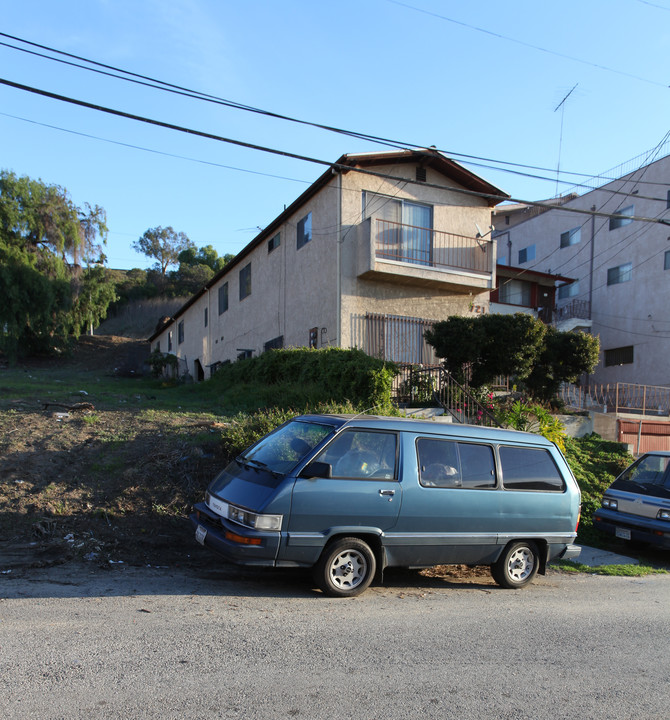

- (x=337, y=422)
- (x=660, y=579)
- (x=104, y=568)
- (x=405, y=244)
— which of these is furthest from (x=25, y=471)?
(x=405, y=244)

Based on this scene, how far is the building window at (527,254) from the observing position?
1378 inches

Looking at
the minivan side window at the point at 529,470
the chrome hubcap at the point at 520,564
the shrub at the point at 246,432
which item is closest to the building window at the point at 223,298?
the shrub at the point at 246,432

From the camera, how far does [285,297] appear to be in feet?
64.5

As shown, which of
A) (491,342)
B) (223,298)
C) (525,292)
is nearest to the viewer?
(491,342)

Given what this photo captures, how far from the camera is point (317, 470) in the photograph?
5.67 metres

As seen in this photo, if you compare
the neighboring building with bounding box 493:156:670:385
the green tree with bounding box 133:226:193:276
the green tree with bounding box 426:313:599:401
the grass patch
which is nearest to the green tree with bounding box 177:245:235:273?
the green tree with bounding box 133:226:193:276

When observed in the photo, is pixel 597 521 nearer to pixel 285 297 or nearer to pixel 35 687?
pixel 35 687

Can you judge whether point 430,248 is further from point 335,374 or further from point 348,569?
point 348,569

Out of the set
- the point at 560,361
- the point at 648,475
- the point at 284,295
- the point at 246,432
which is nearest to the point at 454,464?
the point at 246,432

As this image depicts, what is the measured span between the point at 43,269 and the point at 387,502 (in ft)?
102

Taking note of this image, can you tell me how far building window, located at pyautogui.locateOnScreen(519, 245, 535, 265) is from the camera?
115 feet

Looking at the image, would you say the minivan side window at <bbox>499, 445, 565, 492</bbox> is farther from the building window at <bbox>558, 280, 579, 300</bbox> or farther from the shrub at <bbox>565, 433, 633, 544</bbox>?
the building window at <bbox>558, 280, 579, 300</bbox>

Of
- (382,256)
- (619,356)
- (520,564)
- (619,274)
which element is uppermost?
(619,274)

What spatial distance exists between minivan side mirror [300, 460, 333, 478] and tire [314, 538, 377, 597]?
26.6 inches
